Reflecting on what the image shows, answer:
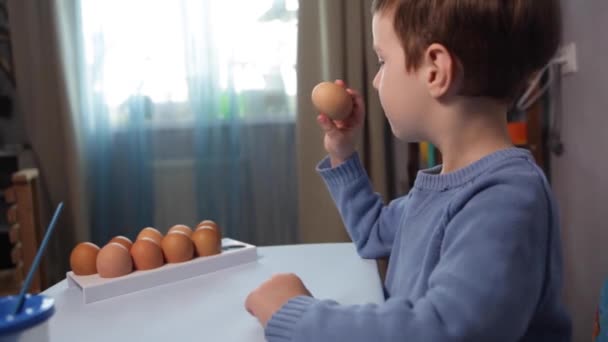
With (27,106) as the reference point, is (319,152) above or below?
below

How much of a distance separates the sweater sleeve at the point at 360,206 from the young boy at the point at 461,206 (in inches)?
4.2

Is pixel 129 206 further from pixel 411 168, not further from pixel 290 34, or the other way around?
pixel 411 168

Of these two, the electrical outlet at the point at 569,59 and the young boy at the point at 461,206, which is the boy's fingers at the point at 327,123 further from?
the electrical outlet at the point at 569,59

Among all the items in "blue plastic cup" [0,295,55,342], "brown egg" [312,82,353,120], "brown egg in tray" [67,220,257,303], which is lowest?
"brown egg in tray" [67,220,257,303]

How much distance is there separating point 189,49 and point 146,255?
1.47 m

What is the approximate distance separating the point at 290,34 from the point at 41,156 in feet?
3.52

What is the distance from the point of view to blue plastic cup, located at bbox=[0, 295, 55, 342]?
1.29ft

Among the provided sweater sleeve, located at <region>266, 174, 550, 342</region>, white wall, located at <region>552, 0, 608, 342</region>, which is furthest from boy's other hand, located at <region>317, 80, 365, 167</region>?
white wall, located at <region>552, 0, 608, 342</region>

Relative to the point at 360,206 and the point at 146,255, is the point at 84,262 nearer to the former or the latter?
the point at 146,255

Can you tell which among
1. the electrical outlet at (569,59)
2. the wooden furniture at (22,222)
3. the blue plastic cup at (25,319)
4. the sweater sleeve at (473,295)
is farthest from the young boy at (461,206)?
the wooden furniture at (22,222)

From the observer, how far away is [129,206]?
2191mm

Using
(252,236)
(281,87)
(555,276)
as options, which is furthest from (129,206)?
(555,276)

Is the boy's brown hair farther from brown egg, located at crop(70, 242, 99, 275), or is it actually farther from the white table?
brown egg, located at crop(70, 242, 99, 275)

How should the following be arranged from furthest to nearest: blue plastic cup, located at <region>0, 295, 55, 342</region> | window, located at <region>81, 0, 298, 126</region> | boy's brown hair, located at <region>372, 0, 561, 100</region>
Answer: window, located at <region>81, 0, 298, 126</region> < boy's brown hair, located at <region>372, 0, 561, 100</region> < blue plastic cup, located at <region>0, 295, 55, 342</region>
